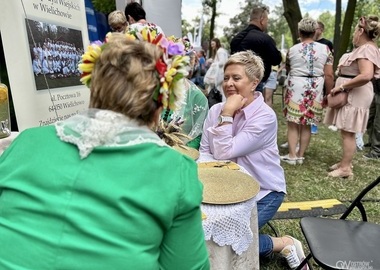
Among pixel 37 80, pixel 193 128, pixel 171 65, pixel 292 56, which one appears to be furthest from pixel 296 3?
pixel 171 65

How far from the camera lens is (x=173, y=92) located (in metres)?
1.00

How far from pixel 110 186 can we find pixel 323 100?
3.55 meters

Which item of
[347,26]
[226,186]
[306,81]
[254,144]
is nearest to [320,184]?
[306,81]

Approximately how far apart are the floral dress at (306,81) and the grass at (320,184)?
55 cm

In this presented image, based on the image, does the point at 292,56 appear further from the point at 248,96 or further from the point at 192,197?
the point at 192,197

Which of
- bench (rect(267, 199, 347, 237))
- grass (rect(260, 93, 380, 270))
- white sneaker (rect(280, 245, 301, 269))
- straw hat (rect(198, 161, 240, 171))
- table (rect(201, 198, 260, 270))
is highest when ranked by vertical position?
straw hat (rect(198, 161, 240, 171))

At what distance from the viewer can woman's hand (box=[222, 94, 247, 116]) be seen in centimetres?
188

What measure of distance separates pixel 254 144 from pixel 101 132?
3.74 ft

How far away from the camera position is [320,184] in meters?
3.56

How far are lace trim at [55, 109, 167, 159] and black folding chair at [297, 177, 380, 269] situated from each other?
0.98 meters

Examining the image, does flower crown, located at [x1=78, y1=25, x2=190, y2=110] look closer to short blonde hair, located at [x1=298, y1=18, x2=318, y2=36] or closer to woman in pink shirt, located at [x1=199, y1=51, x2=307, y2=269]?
woman in pink shirt, located at [x1=199, y1=51, x2=307, y2=269]

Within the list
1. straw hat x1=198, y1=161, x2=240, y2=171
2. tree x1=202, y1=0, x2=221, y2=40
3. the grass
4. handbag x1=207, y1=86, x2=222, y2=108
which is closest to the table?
straw hat x1=198, y1=161, x2=240, y2=171

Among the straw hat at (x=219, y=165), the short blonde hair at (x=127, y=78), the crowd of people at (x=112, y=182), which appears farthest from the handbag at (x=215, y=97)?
the short blonde hair at (x=127, y=78)

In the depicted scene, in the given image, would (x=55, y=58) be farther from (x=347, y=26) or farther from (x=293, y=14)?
(x=347, y=26)
